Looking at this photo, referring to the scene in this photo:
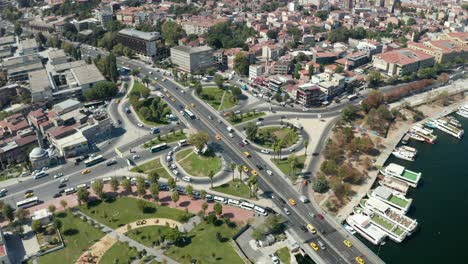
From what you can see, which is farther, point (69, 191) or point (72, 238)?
point (69, 191)

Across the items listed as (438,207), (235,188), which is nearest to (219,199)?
(235,188)

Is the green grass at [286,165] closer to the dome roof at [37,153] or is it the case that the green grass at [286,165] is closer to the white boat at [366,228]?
the white boat at [366,228]

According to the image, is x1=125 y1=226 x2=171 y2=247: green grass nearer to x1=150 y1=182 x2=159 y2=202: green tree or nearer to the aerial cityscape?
the aerial cityscape

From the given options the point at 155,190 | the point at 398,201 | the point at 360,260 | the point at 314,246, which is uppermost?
the point at 155,190

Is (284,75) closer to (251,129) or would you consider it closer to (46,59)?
(251,129)

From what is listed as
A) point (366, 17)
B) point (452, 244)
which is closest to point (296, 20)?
point (366, 17)

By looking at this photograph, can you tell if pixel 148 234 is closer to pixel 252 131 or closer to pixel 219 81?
pixel 252 131

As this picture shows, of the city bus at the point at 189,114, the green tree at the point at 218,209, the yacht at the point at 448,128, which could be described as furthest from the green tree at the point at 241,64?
the green tree at the point at 218,209
